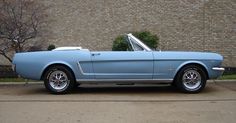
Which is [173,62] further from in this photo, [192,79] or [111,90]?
[111,90]

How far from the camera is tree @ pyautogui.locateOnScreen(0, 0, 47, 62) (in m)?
15.6

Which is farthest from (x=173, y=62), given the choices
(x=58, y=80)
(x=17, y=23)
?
(x=17, y=23)

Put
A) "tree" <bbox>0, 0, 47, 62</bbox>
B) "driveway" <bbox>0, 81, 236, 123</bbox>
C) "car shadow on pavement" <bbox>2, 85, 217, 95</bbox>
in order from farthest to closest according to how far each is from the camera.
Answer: "tree" <bbox>0, 0, 47, 62</bbox> < "car shadow on pavement" <bbox>2, 85, 217, 95</bbox> < "driveway" <bbox>0, 81, 236, 123</bbox>

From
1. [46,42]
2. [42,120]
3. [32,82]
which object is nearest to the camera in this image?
[42,120]

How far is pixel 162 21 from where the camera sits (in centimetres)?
1958

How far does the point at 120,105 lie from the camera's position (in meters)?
9.44

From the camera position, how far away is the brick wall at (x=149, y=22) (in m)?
19.3

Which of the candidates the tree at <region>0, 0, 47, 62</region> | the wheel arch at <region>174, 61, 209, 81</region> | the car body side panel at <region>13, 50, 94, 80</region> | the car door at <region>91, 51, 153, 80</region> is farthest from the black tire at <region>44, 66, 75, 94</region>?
the tree at <region>0, 0, 47, 62</region>

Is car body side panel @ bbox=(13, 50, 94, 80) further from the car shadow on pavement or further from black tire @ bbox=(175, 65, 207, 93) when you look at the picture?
black tire @ bbox=(175, 65, 207, 93)

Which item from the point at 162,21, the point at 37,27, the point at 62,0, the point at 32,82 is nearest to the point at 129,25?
the point at 162,21

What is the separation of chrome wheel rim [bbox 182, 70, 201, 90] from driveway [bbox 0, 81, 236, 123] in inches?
11.4

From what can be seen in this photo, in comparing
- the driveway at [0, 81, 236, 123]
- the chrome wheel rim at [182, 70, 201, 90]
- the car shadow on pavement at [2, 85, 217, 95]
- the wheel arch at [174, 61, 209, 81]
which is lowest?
the car shadow on pavement at [2, 85, 217, 95]

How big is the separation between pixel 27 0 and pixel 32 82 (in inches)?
179

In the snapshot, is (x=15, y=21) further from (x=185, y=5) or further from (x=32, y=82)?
(x=185, y=5)
